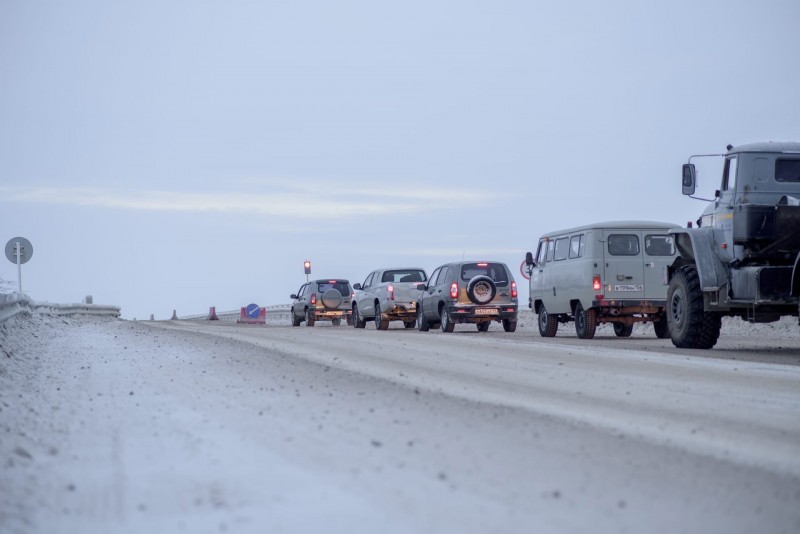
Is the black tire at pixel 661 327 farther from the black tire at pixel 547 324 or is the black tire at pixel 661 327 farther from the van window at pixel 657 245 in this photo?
the black tire at pixel 547 324

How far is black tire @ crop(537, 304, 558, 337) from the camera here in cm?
2519

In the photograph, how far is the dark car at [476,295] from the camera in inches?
1086

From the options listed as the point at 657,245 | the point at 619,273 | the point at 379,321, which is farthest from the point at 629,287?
the point at 379,321

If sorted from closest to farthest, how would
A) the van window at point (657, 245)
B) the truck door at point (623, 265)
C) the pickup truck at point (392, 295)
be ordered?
the truck door at point (623, 265), the van window at point (657, 245), the pickup truck at point (392, 295)

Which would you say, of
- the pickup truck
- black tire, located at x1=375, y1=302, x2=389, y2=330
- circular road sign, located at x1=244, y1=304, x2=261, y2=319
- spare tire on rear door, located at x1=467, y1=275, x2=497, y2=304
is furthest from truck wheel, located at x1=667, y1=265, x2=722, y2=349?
circular road sign, located at x1=244, y1=304, x2=261, y2=319

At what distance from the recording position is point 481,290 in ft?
90.7

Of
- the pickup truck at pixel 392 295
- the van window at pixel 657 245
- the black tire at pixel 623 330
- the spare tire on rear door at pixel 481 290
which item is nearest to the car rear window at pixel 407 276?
the pickup truck at pixel 392 295

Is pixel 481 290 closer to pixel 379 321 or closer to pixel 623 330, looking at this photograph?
pixel 623 330

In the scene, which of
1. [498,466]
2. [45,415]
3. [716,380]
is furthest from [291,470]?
[716,380]

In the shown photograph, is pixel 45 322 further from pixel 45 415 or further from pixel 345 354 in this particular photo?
pixel 45 415

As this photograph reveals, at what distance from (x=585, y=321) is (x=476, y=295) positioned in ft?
16.1

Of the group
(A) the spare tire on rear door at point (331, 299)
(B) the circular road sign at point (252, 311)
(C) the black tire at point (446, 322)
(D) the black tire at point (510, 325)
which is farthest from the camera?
(B) the circular road sign at point (252, 311)

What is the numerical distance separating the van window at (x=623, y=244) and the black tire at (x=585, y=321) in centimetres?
135

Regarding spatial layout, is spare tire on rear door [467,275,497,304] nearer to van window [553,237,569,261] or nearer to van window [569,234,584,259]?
van window [553,237,569,261]
